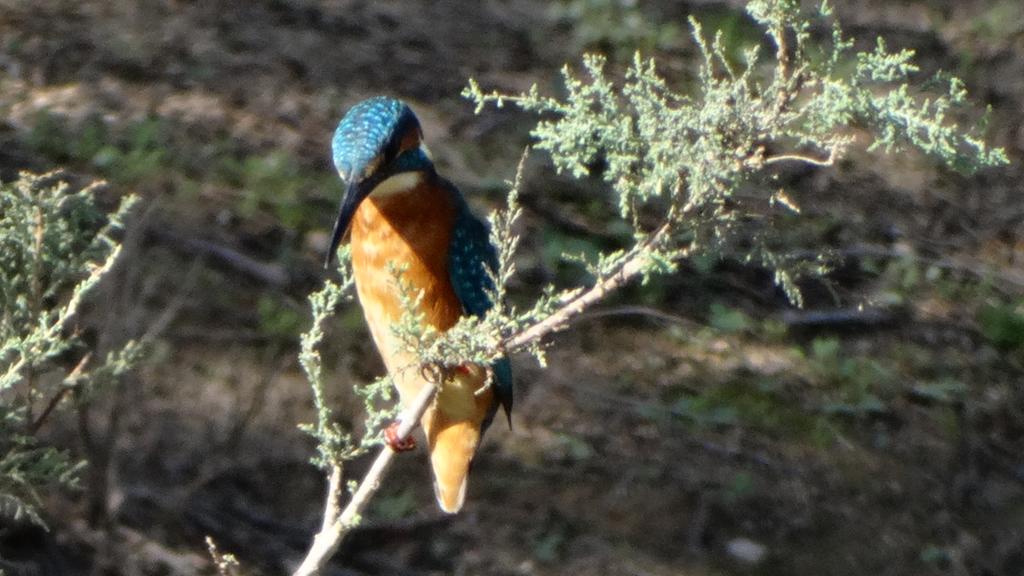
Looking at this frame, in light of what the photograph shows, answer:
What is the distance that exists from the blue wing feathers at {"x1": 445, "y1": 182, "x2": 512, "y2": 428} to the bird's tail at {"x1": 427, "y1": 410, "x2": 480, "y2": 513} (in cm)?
13

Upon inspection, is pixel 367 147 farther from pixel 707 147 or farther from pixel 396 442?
pixel 707 147

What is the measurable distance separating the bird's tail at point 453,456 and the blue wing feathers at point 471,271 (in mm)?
130

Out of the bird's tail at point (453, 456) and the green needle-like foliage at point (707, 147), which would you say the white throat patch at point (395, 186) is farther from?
the green needle-like foliage at point (707, 147)

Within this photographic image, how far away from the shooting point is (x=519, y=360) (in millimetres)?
4715

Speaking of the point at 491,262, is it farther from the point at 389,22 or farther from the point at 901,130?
the point at 389,22

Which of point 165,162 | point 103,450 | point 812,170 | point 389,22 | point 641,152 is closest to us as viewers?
point 641,152

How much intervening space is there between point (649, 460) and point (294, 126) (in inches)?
76.4

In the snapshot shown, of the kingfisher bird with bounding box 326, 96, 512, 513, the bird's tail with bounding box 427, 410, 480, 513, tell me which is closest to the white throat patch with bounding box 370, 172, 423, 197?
the kingfisher bird with bounding box 326, 96, 512, 513

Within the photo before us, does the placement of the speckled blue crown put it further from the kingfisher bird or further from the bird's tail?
the bird's tail

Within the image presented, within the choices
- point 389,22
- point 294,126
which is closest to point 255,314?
point 294,126

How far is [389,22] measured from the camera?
644 cm

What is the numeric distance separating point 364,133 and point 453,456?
0.90 metres

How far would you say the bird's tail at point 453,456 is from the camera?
338cm

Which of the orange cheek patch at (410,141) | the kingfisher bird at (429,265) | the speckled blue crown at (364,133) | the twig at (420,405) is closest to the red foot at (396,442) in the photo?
the twig at (420,405)
